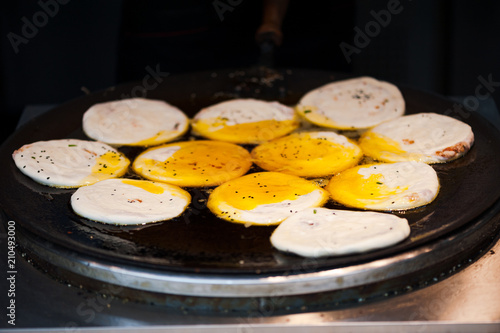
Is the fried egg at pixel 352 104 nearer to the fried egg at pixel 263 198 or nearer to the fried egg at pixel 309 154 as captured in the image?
the fried egg at pixel 309 154

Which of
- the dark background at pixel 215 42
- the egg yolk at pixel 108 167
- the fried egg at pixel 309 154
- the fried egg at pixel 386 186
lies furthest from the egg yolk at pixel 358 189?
the dark background at pixel 215 42

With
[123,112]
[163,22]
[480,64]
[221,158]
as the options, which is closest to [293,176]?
[221,158]

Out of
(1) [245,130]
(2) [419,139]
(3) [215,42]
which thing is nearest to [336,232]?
(2) [419,139]

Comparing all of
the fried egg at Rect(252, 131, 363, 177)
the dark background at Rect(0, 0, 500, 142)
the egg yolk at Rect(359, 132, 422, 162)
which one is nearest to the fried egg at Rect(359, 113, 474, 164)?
the egg yolk at Rect(359, 132, 422, 162)

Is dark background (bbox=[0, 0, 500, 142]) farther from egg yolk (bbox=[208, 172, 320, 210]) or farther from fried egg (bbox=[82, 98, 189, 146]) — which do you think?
egg yolk (bbox=[208, 172, 320, 210])

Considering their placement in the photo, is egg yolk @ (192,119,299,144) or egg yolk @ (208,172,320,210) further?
egg yolk @ (192,119,299,144)

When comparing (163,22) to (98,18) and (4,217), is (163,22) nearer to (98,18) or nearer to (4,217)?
(98,18)
